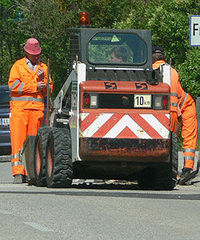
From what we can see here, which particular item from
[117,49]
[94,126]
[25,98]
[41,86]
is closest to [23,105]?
[25,98]

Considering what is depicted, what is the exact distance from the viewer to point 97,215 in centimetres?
960

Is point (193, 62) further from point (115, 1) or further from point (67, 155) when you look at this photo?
point (67, 155)

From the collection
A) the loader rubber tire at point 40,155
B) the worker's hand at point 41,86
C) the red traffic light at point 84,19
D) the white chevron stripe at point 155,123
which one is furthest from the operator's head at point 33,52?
the white chevron stripe at point 155,123

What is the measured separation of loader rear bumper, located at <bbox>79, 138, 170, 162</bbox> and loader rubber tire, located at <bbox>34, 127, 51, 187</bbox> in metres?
1.01

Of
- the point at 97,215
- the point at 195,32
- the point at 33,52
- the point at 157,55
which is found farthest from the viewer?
the point at 195,32

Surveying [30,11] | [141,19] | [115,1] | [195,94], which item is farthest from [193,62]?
[30,11]

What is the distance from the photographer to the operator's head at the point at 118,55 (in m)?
13.4

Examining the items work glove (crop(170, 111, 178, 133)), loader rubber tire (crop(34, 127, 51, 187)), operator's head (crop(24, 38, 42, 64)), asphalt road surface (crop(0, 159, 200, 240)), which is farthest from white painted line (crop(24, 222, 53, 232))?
operator's head (crop(24, 38, 42, 64))

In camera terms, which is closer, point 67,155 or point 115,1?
point 67,155

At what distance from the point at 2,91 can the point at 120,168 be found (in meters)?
11.0

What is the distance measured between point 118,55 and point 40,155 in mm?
1681

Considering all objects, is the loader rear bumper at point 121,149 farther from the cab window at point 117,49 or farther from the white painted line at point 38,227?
the white painted line at point 38,227

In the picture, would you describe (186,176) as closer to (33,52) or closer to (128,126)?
(128,126)

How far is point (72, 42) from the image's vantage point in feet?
45.2
